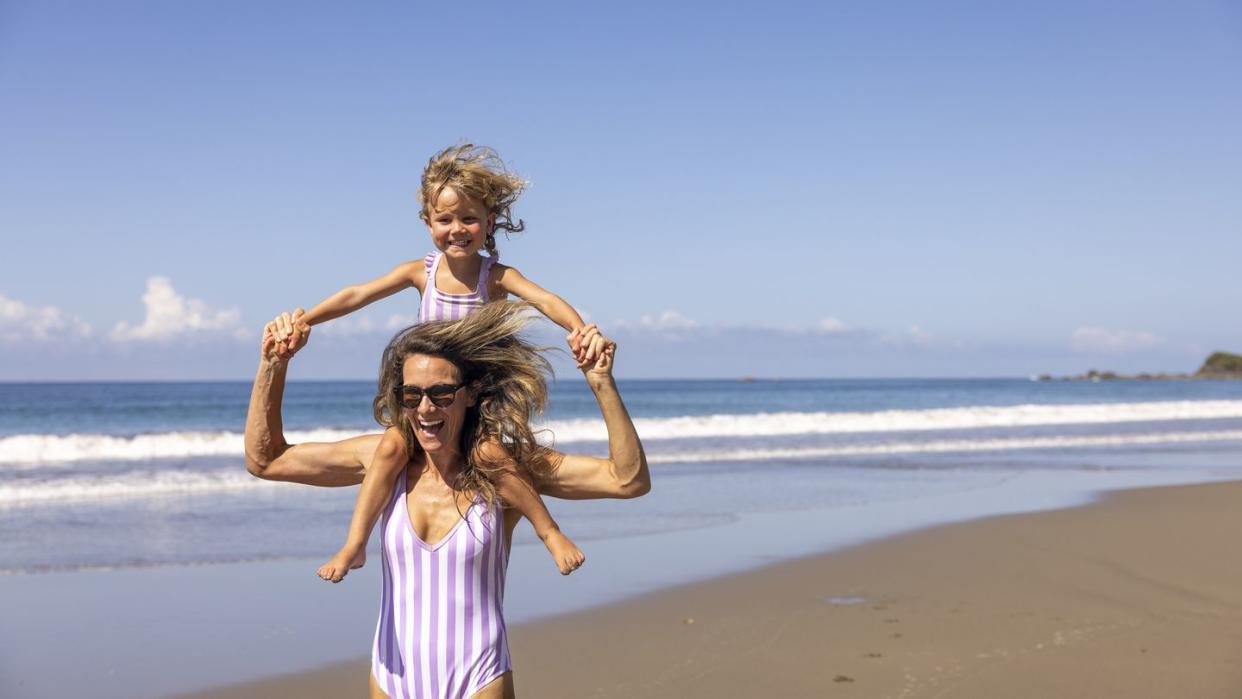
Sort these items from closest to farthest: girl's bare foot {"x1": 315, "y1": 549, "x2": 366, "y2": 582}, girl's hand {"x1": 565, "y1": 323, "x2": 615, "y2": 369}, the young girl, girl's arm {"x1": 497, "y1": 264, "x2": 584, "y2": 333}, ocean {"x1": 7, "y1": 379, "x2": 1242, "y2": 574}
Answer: girl's hand {"x1": 565, "y1": 323, "x2": 615, "y2": 369}, girl's bare foot {"x1": 315, "y1": 549, "x2": 366, "y2": 582}, girl's arm {"x1": 497, "y1": 264, "x2": 584, "y2": 333}, the young girl, ocean {"x1": 7, "y1": 379, "x2": 1242, "y2": 574}

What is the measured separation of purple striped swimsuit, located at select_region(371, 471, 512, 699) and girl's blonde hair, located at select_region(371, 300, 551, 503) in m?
0.19

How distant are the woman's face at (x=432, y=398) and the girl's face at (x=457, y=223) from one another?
0.78 meters

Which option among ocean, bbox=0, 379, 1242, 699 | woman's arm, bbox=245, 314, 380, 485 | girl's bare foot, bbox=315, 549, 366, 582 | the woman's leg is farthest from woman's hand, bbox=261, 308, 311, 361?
ocean, bbox=0, 379, 1242, 699

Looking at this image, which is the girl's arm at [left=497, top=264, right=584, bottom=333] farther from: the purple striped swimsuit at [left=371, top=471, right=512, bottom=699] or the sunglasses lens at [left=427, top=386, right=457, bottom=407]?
the purple striped swimsuit at [left=371, top=471, right=512, bottom=699]

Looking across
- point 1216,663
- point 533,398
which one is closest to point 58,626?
point 533,398

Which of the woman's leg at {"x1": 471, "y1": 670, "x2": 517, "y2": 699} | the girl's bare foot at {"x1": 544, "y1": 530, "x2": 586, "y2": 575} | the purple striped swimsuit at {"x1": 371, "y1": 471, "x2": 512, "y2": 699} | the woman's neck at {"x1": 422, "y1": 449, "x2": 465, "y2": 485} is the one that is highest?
the woman's neck at {"x1": 422, "y1": 449, "x2": 465, "y2": 485}

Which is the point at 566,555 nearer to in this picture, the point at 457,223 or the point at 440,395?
the point at 440,395

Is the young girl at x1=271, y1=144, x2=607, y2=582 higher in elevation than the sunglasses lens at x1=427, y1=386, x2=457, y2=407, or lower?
higher

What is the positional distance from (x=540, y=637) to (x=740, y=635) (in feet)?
4.50

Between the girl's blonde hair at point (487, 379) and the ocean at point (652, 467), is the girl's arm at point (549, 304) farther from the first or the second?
the ocean at point (652, 467)

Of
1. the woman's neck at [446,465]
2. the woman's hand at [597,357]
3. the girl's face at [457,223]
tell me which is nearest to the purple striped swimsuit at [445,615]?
the woman's neck at [446,465]

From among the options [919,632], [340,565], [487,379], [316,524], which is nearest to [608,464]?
[487,379]

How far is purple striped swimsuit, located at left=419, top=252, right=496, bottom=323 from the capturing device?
146 inches

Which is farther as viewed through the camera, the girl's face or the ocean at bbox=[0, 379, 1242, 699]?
the ocean at bbox=[0, 379, 1242, 699]
